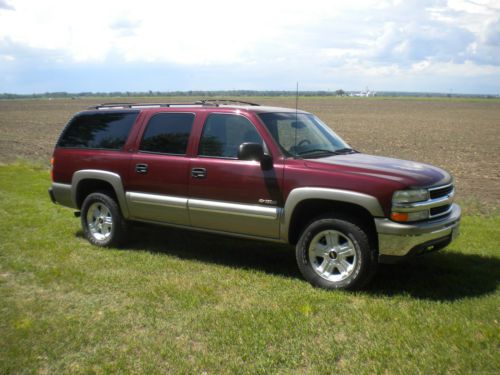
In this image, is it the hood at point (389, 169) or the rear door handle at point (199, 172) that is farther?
the rear door handle at point (199, 172)

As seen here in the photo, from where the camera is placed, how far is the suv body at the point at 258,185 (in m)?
4.96

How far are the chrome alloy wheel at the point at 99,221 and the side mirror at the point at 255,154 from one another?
8.69 ft

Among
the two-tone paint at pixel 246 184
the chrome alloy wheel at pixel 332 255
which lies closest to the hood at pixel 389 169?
the two-tone paint at pixel 246 184

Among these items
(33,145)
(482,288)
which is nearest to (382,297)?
(482,288)

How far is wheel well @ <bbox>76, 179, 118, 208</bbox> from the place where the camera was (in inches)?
279

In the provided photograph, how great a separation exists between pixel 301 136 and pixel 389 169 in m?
1.18

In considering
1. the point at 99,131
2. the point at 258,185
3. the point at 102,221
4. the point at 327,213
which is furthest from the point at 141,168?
the point at 327,213

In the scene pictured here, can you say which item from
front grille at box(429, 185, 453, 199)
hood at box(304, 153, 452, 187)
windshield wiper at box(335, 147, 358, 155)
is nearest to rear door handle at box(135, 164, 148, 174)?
hood at box(304, 153, 452, 187)

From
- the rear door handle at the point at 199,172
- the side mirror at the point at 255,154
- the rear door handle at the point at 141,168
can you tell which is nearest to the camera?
the side mirror at the point at 255,154

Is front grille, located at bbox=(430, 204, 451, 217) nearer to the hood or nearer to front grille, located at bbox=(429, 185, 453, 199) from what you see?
front grille, located at bbox=(429, 185, 453, 199)

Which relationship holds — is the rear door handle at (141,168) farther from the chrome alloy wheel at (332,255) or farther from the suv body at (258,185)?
the chrome alloy wheel at (332,255)

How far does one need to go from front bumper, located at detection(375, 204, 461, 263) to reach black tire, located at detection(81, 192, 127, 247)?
3.61 metres

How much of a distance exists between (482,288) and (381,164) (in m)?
1.62

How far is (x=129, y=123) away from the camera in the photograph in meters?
6.79
